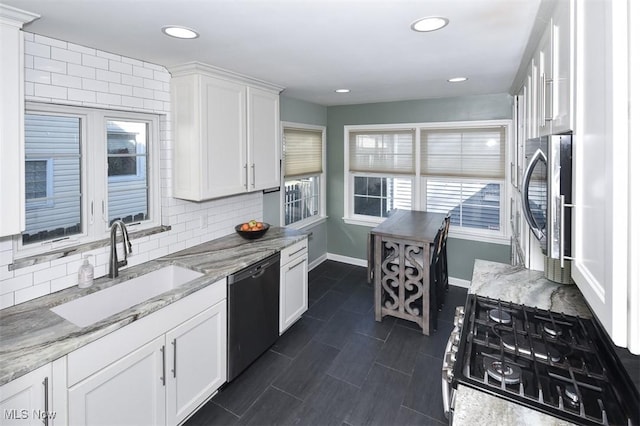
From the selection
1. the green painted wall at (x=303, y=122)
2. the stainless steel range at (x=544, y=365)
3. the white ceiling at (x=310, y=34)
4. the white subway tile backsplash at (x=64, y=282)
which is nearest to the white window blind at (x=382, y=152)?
the green painted wall at (x=303, y=122)

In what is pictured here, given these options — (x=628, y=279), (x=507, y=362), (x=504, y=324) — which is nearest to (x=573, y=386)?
(x=507, y=362)

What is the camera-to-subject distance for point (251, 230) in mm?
3199

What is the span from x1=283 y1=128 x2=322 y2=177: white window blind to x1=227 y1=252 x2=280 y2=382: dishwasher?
1841 millimetres

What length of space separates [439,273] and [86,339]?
323cm

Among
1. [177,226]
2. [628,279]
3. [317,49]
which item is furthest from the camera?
[177,226]

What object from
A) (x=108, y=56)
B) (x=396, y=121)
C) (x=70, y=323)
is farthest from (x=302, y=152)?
(x=70, y=323)

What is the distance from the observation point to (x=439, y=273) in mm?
3779

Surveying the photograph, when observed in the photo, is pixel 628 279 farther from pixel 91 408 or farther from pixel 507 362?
pixel 91 408

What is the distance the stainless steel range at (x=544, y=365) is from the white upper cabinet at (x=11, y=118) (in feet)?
6.77

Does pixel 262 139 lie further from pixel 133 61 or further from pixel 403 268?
pixel 403 268

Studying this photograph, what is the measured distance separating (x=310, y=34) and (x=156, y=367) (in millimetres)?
2083

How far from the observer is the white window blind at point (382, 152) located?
4.71 metres

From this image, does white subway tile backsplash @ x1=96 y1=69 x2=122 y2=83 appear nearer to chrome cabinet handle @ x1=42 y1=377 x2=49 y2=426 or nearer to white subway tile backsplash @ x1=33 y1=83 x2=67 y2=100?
white subway tile backsplash @ x1=33 y1=83 x2=67 y2=100

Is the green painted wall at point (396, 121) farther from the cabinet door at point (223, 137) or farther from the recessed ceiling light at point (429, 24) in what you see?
the recessed ceiling light at point (429, 24)
